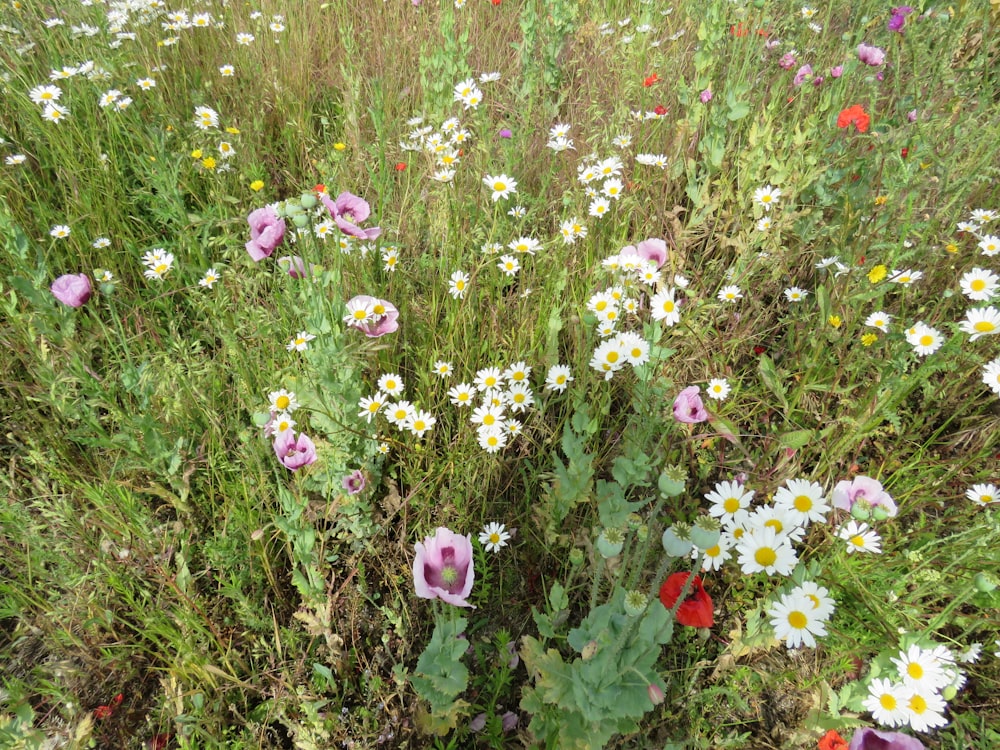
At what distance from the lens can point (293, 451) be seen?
141cm

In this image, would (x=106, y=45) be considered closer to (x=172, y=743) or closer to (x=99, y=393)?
(x=99, y=393)

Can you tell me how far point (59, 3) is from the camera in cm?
333

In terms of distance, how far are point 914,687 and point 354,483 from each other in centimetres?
134

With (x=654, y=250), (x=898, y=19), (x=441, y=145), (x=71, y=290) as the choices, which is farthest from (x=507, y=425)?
(x=898, y=19)

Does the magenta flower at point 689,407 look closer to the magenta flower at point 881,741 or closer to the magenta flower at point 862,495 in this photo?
the magenta flower at point 862,495

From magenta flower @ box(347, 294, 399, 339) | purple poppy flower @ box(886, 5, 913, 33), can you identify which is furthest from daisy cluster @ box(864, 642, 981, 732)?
purple poppy flower @ box(886, 5, 913, 33)

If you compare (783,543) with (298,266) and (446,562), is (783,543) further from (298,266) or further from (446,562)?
(298,266)

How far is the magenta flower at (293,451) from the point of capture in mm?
1377

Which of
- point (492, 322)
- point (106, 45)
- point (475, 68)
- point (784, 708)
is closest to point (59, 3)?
point (106, 45)

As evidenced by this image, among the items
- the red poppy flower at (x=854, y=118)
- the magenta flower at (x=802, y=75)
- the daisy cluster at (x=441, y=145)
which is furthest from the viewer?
the magenta flower at (x=802, y=75)

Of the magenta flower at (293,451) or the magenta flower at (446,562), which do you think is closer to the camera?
the magenta flower at (446,562)

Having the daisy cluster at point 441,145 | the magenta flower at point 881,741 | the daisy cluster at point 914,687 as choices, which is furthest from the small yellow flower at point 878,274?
the daisy cluster at point 441,145

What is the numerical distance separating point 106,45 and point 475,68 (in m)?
1.94

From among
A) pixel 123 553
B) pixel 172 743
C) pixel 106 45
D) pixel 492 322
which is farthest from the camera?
pixel 106 45
